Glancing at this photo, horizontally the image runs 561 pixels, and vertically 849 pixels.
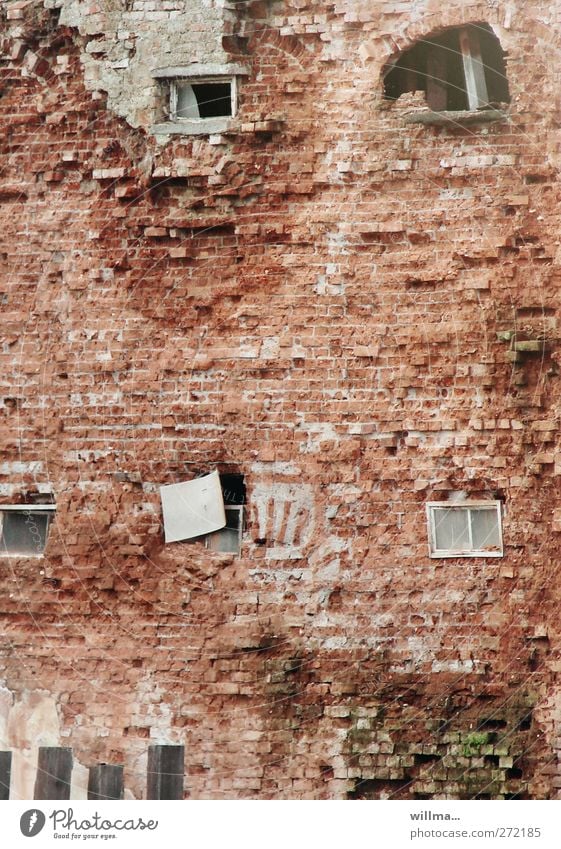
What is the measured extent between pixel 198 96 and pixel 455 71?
121 centimetres

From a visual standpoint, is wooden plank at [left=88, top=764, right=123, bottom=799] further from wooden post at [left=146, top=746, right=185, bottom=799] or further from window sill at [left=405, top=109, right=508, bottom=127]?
window sill at [left=405, top=109, right=508, bottom=127]

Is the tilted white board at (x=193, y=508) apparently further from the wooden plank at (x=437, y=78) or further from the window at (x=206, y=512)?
the wooden plank at (x=437, y=78)

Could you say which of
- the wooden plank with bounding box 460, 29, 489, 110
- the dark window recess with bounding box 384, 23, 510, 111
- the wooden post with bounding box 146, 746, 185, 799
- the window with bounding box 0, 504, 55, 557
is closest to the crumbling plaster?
the dark window recess with bounding box 384, 23, 510, 111

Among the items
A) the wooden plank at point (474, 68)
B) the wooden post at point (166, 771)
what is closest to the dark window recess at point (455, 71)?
the wooden plank at point (474, 68)

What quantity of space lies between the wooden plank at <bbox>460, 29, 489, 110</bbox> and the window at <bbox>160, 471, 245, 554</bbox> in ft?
6.76

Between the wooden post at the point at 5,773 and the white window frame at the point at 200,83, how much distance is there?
303 centimetres

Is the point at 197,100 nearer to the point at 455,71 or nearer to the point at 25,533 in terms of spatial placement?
the point at 455,71

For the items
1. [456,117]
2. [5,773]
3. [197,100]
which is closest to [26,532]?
[5,773]

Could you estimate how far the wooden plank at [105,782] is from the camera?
4270 mm

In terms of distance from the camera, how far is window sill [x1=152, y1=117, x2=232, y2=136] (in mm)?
4512

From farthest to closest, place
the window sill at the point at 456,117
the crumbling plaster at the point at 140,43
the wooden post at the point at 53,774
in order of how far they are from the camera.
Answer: the crumbling plaster at the point at 140,43
the window sill at the point at 456,117
the wooden post at the point at 53,774

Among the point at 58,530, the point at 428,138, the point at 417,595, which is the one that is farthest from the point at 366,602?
the point at 428,138

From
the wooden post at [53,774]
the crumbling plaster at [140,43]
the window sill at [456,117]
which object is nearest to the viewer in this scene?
the wooden post at [53,774]
